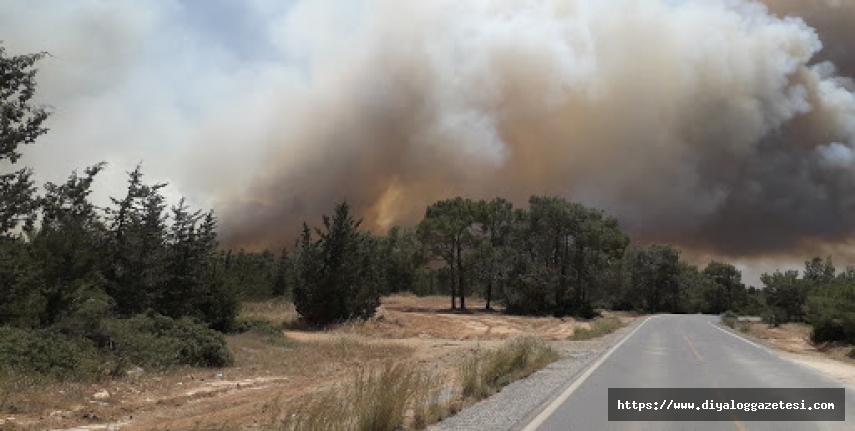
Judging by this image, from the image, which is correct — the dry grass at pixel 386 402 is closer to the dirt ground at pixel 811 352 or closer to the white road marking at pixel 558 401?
the white road marking at pixel 558 401

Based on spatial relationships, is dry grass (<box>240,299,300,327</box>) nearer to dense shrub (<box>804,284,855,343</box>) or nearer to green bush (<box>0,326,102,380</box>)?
green bush (<box>0,326,102,380</box>)

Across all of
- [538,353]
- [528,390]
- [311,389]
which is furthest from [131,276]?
[528,390]

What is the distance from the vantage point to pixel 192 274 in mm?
30797

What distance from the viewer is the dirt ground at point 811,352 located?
19359mm

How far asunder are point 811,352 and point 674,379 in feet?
74.2

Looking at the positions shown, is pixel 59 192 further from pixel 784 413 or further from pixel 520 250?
pixel 520 250

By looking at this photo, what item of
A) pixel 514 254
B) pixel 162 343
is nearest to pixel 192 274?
pixel 162 343

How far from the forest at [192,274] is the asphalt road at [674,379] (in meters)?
12.2

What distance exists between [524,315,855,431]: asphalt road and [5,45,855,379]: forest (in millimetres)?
12156

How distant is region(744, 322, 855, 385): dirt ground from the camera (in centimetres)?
1936

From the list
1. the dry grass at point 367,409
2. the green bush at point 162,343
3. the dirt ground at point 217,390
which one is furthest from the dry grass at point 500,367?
the green bush at point 162,343

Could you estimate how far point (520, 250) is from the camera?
258 ft

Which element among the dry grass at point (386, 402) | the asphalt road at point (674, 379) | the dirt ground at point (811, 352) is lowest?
the dirt ground at point (811, 352)

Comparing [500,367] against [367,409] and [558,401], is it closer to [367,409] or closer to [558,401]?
[558,401]
